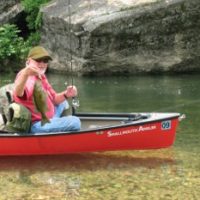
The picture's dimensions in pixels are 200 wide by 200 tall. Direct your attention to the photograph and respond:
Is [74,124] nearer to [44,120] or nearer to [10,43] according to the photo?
[44,120]

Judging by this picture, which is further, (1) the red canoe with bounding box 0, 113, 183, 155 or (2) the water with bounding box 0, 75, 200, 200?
(1) the red canoe with bounding box 0, 113, 183, 155

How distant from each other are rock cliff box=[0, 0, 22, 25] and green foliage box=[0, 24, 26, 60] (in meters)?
0.55

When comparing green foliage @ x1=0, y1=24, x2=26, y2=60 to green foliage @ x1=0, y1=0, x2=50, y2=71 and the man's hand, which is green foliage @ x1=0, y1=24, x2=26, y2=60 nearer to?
green foliage @ x1=0, y1=0, x2=50, y2=71

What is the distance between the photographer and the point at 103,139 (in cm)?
804

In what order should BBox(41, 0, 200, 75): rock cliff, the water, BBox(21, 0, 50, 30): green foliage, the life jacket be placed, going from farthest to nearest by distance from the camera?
1. BBox(21, 0, 50, 30): green foliage
2. BBox(41, 0, 200, 75): rock cliff
3. the life jacket
4. the water

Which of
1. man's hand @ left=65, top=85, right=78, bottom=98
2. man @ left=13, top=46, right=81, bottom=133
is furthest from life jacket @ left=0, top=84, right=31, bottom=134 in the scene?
man's hand @ left=65, top=85, right=78, bottom=98

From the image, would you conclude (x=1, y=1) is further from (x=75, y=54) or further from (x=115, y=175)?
(x=115, y=175)

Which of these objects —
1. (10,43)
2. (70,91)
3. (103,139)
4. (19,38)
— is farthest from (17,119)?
(19,38)

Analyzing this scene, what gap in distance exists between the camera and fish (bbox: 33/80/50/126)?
26.1ft

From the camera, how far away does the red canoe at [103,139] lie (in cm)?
795

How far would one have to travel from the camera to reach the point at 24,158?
8.51 meters

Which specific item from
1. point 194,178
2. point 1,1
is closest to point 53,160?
point 194,178

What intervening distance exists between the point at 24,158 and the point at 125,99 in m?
5.45

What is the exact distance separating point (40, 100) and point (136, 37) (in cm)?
946
